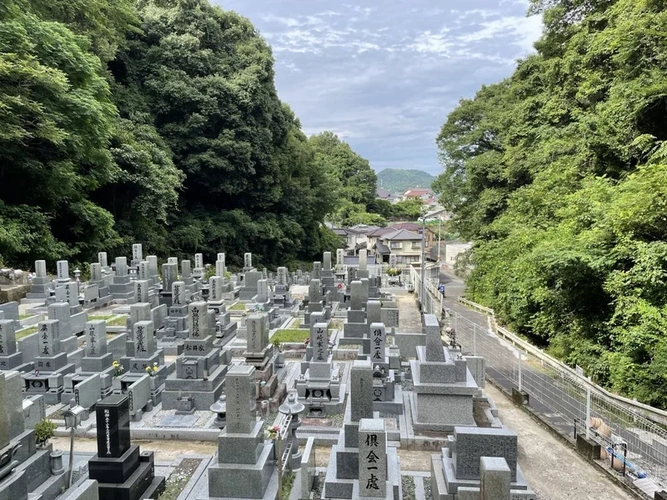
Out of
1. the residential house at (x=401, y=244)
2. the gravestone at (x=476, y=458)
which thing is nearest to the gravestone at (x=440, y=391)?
the gravestone at (x=476, y=458)

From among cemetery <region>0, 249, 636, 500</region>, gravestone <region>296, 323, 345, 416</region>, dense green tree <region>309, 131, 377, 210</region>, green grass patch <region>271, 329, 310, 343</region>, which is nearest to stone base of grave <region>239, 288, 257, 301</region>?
cemetery <region>0, 249, 636, 500</region>

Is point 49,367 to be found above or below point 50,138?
below

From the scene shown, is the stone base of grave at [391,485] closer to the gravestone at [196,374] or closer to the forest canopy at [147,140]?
the gravestone at [196,374]

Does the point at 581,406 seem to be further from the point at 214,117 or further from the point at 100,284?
the point at 214,117

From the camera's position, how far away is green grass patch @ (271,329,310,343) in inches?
624

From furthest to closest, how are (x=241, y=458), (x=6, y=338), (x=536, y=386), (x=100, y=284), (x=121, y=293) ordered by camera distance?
(x=121, y=293) < (x=100, y=284) < (x=536, y=386) < (x=6, y=338) < (x=241, y=458)

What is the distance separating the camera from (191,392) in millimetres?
10508

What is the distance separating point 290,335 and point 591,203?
11486mm

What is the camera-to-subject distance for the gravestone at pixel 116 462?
6660 millimetres

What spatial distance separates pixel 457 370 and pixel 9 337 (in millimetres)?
11253

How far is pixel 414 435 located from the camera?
9148 millimetres

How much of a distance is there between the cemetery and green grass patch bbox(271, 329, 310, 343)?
0.13 metres

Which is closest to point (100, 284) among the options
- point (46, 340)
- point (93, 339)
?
point (46, 340)

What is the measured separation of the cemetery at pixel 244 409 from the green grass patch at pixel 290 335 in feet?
0.44
